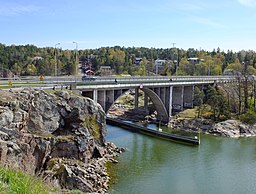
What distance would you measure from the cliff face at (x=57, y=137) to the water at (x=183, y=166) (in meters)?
2.22

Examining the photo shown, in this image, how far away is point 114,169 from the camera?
26203mm

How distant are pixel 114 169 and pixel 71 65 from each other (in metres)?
59.9

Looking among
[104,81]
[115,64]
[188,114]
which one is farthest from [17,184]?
[115,64]

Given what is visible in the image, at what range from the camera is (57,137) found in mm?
24406

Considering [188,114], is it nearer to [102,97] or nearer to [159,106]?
[159,106]

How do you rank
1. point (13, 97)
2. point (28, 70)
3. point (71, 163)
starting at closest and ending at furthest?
point (13, 97) < point (71, 163) < point (28, 70)

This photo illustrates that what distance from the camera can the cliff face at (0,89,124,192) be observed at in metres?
20.1

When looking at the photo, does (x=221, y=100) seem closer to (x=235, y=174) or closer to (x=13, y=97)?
(x=235, y=174)

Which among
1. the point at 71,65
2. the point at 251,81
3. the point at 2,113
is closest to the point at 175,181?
the point at 2,113

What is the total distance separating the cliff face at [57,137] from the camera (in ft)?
65.8

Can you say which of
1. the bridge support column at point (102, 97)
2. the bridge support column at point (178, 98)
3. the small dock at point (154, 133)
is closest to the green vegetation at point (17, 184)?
the bridge support column at point (102, 97)

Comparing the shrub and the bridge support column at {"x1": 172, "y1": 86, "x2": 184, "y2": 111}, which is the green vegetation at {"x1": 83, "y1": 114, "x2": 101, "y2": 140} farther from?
the bridge support column at {"x1": 172, "y1": 86, "x2": 184, "y2": 111}

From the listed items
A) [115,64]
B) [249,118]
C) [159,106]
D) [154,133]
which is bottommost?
[154,133]

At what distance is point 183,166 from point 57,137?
11.9m
